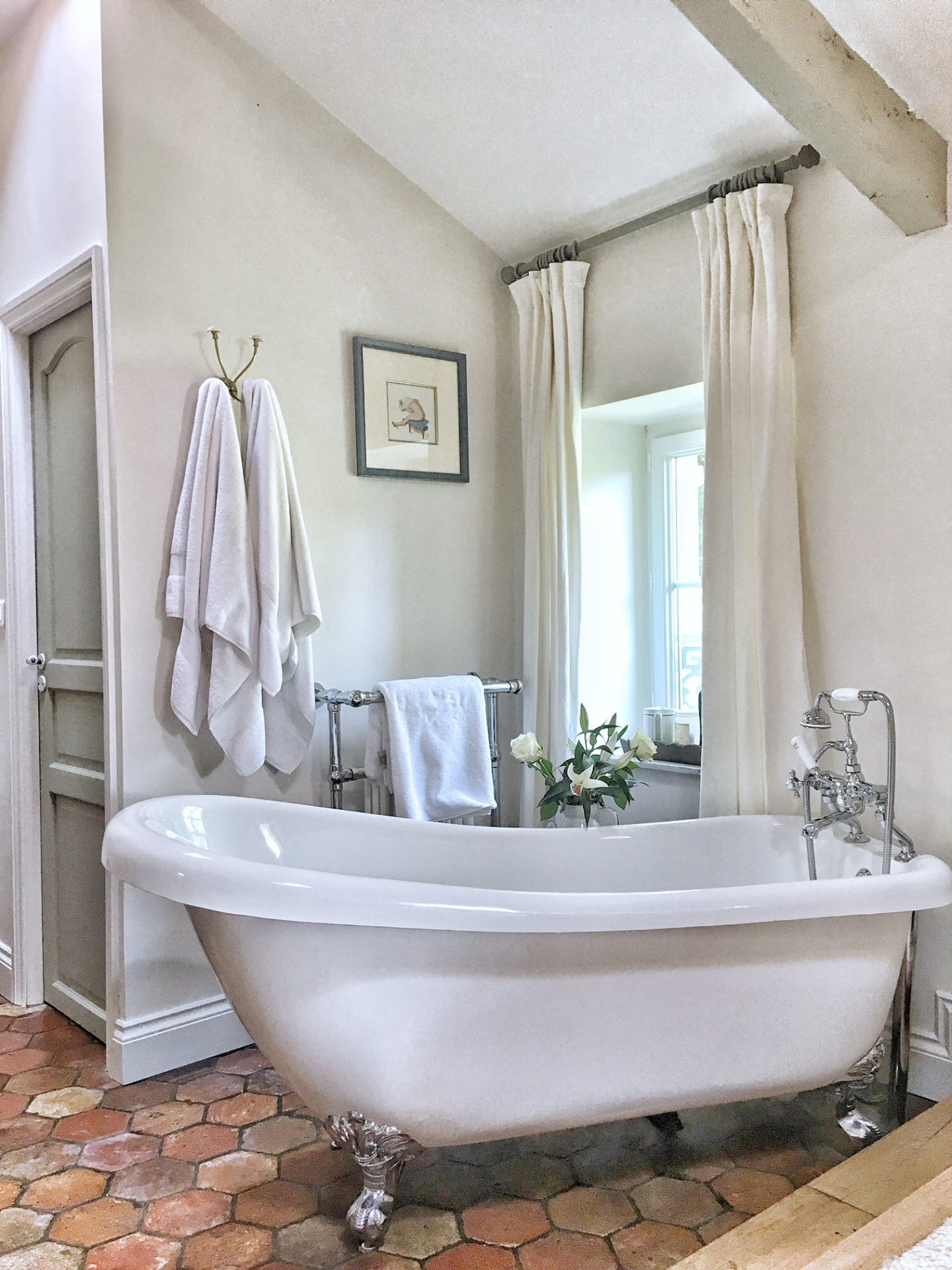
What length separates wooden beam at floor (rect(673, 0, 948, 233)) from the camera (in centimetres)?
176

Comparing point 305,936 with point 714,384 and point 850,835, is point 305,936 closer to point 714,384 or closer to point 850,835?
point 850,835

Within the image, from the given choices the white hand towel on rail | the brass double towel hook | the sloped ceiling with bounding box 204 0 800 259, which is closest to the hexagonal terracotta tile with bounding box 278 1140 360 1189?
the white hand towel on rail

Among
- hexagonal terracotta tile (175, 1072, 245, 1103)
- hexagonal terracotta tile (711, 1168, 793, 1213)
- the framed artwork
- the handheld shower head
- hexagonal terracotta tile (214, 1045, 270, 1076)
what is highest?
the framed artwork

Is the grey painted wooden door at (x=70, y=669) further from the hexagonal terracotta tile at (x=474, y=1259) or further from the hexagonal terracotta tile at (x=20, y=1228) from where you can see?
the hexagonal terracotta tile at (x=474, y=1259)

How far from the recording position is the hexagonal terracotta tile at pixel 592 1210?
1.77 meters

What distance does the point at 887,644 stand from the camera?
2314mm

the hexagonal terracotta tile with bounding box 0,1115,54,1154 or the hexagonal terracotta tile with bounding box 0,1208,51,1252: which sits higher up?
the hexagonal terracotta tile with bounding box 0,1208,51,1252

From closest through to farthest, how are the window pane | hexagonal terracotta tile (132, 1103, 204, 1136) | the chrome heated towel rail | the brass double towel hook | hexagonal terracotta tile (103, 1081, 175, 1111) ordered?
hexagonal terracotta tile (132, 1103, 204, 1136) < hexagonal terracotta tile (103, 1081, 175, 1111) < the brass double towel hook < the chrome heated towel rail < the window pane

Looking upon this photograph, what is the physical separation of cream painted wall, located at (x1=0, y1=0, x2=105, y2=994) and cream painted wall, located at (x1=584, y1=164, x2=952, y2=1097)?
5.72 feet

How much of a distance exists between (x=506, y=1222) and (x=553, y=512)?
1867mm

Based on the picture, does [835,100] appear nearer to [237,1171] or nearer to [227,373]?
[227,373]

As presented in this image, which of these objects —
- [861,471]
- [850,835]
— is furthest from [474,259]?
[850,835]

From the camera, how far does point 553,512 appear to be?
2.99m

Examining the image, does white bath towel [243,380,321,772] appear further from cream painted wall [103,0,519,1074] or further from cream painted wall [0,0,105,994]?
cream painted wall [0,0,105,994]
